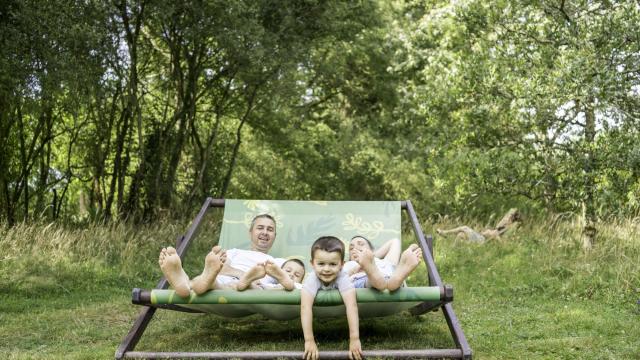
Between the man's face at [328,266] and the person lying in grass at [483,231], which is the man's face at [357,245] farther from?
the person lying in grass at [483,231]

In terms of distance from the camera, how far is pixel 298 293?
11.5 feet

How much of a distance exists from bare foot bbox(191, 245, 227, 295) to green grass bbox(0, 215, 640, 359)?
661 mm

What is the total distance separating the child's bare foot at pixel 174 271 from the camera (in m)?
3.42

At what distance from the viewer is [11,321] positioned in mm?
4953

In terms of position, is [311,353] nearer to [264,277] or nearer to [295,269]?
[264,277]

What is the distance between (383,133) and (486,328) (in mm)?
10348

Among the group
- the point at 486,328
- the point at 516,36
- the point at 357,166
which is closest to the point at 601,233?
the point at 516,36

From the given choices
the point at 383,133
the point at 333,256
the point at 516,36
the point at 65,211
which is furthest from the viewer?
the point at 383,133

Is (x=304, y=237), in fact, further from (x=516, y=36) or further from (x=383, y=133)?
(x=383, y=133)

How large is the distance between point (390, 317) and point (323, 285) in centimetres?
157

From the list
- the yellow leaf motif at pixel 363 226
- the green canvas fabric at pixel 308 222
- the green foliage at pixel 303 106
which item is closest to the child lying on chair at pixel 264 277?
the green canvas fabric at pixel 308 222

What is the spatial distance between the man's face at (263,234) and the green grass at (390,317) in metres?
0.56

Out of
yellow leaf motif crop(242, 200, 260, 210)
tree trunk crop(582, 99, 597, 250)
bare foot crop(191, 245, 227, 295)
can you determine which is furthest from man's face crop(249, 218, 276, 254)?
tree trunk crop(582, 99, 597, 250)

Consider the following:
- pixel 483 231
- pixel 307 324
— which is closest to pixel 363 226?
pixel 307 324
